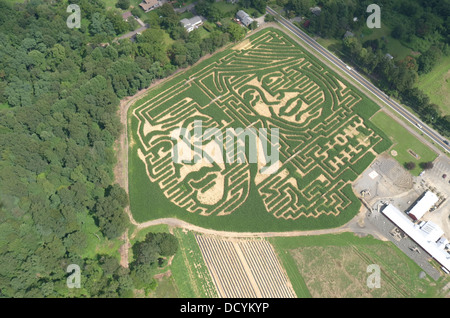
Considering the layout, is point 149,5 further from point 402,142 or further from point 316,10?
point 402,142

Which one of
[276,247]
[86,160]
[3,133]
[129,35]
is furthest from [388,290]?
[129,35]

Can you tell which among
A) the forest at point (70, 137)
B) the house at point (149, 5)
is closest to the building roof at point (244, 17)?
the forest at point (70, 137)

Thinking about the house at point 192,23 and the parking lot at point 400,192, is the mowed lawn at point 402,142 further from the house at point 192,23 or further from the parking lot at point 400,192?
the house at point 192,23

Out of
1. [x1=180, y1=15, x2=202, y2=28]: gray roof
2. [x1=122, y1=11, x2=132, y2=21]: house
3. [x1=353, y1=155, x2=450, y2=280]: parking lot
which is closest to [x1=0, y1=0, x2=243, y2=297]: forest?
[x1=180, y1=15, x2=202, y2=28]: gray roof

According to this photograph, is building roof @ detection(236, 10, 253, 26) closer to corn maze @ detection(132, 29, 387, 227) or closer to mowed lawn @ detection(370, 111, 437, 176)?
corn maze @ detection(132, 29, 387, 227)

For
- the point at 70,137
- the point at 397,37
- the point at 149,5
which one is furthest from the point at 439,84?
the point at 70,137

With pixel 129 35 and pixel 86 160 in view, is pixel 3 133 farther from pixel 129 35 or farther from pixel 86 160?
pixel 129 35

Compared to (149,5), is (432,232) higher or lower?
higher
